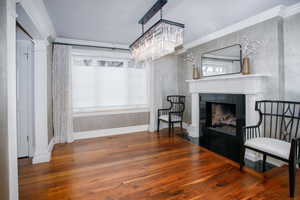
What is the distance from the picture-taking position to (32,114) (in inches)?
109

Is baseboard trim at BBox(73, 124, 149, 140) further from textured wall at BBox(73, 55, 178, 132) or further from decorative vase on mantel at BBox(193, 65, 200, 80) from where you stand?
decorative vase on mantel at BBox(193, 65, 200, 80)

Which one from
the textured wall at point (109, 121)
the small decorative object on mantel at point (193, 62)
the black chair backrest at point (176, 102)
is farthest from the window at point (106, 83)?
the small decorative object on mantel at point (193, 62)

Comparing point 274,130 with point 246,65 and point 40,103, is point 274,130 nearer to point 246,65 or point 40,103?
point 246,65

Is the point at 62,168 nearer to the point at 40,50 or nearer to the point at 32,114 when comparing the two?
the point at 32,114

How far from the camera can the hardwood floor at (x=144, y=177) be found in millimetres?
1780

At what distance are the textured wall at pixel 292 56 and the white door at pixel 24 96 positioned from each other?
423cm

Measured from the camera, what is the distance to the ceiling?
7.29ft

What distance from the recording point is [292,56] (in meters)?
2.38

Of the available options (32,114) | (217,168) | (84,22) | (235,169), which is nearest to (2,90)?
(32,114)

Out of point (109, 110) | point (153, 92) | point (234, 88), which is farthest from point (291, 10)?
point (109, 110)

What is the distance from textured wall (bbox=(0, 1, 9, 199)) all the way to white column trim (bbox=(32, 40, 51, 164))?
1627 mm

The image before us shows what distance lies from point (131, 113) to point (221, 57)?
2.66 metres

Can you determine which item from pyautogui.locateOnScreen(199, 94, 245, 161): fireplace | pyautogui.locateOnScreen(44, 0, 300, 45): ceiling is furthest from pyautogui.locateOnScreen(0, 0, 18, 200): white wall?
pyautogui.locateOnScreen(199, 94, 245, 161): fireplace

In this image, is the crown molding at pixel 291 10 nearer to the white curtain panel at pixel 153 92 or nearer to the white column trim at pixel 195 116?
the white column trim at pixel 195 116
